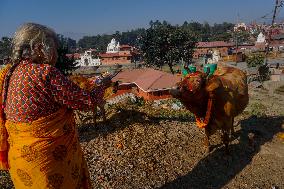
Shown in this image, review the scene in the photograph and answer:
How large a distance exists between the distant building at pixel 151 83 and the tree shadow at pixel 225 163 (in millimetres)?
14932

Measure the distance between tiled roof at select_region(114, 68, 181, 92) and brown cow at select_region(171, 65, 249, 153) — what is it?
16072 millimetres

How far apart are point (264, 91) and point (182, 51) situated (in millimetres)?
14946

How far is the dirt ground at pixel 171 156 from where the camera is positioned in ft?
21.1

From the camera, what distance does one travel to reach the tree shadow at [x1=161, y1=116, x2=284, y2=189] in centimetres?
644

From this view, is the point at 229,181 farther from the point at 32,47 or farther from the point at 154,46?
the point at 154,46

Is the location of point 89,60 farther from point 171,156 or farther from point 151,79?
point 171,156

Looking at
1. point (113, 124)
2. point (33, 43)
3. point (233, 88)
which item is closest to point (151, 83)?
point (113, 124)

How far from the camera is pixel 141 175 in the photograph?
21.3ft

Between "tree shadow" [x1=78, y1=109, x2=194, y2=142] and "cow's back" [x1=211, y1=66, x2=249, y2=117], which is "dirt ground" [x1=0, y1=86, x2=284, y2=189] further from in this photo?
"cow's back" [x1=211, y1=66, x2=249, y2=117]

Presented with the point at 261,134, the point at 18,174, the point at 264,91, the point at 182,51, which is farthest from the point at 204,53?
Result: the point at 18,174

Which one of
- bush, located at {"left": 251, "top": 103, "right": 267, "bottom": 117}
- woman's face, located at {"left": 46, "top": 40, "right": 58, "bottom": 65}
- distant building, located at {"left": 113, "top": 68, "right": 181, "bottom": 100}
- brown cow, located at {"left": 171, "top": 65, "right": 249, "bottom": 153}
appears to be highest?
woman's face, located at {"left": 46, "top": 40, "right": 58, "bottom": 65}

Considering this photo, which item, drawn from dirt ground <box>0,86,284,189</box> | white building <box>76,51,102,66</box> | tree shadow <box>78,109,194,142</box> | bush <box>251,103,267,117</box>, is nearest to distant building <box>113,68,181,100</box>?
bush <box>251,103,267,117</box>

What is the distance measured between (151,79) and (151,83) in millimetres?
1309

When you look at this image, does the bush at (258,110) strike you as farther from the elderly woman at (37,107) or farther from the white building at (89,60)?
the white building at (89,60)
